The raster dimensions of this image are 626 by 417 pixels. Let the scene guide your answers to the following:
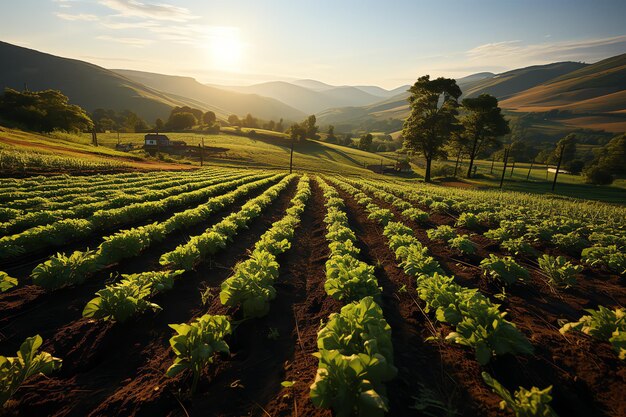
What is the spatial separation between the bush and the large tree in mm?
19866

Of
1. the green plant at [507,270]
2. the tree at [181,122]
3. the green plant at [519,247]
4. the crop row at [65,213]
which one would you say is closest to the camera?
the green plant at [507,270]

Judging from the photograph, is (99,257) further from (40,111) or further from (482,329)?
(40,111)

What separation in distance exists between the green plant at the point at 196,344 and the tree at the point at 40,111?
311 ft

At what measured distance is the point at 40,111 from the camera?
225 ft

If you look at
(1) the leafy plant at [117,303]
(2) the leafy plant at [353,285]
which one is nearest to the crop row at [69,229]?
(1) the leafy plant at [117,303]

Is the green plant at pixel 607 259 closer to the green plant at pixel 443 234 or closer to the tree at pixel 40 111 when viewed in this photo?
the green plant at pixel 443 234

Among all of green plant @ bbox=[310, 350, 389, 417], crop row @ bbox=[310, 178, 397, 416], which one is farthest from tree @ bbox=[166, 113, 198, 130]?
green plant @ bbox=[310, 350, 389, 417]

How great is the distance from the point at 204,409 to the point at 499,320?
4878 millimetres

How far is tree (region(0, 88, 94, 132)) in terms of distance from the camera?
67.8 m

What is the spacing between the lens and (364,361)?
11.4ft

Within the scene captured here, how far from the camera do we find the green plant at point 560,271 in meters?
7.66

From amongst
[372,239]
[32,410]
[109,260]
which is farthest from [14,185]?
[372,239]

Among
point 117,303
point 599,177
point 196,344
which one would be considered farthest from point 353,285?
point 599,177

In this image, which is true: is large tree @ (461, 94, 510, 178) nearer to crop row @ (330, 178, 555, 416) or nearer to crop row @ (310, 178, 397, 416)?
crop row @ (330, 178, 555, 416)
